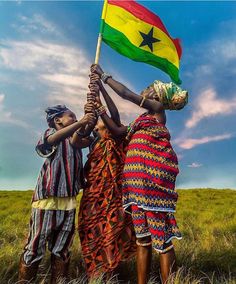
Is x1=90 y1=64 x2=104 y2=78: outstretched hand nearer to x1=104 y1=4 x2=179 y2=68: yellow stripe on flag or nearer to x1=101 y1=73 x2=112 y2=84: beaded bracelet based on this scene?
x1=101 y1=73 x2=112 y2=84: beaded bracelet

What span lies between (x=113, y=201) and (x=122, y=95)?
1.04 meters

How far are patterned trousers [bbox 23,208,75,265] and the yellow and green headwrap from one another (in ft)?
4.61

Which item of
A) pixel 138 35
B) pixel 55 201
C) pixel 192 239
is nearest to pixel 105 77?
pixel 138 35

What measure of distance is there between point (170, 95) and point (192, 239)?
4388 mm

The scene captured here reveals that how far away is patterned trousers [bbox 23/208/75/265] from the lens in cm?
454

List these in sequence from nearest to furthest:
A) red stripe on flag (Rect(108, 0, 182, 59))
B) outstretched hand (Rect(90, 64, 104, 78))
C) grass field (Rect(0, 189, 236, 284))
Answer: outstretched hand (Rect(90, 64, 104, 78)) < grass field (Rect(0, 189, 236, 284)) < red stripe on flag (Rect(108, 0, 182, 59))

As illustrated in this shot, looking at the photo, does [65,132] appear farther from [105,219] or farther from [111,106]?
[105,219]

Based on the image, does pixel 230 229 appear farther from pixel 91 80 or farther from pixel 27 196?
pixel 27 196

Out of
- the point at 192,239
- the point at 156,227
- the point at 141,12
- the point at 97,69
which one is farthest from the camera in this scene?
the point at 192,239

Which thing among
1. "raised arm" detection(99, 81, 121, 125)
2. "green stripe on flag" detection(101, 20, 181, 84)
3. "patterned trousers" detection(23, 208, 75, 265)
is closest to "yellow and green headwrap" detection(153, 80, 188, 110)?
"raised arm" detection(99, 81, 121, 125)

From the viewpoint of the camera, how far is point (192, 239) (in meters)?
8.51

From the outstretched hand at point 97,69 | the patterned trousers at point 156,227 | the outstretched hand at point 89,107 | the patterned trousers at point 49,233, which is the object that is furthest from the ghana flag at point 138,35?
the patterned trousers at point 49,233

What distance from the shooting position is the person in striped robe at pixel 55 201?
455 centimetres

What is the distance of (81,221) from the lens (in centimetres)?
487
